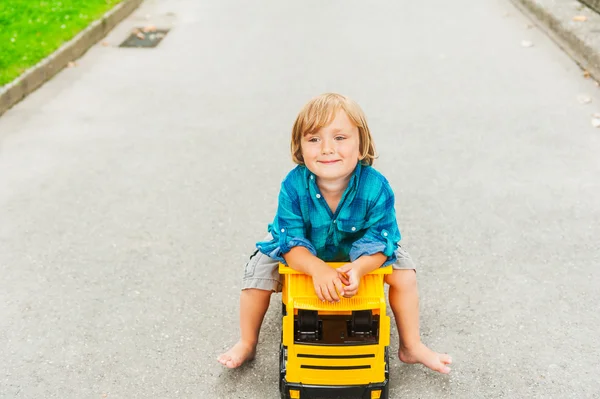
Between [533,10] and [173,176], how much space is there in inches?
182

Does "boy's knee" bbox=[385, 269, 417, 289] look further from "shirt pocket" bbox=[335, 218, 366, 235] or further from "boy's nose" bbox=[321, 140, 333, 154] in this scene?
"boy's nose" bbox=[321, 140, 333, 154]

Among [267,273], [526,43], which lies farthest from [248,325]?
[526,43]

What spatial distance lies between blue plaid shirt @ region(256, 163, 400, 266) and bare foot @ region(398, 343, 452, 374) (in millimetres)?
386

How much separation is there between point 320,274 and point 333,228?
0.24 metres

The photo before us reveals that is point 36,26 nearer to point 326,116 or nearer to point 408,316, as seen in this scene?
point 326,116

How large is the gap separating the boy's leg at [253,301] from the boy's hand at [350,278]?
36cm

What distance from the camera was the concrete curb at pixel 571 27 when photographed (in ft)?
17.1

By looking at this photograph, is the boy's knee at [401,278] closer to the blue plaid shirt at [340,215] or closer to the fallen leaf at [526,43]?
the blue plaid shirt at [340,215]

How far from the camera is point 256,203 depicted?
3.51 m

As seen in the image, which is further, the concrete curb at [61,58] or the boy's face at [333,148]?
the concrete curb at [61,58]

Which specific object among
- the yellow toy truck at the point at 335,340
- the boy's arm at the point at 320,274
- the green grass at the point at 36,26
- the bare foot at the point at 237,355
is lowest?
the green grass at the point at 36,26

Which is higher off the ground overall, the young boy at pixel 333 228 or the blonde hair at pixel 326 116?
the blonde hair at pixel 326 116

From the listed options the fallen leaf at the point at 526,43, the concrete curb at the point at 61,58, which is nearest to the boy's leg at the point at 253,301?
the concrete curb at the point at 61,58

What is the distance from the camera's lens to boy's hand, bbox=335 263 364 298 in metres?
1.93
